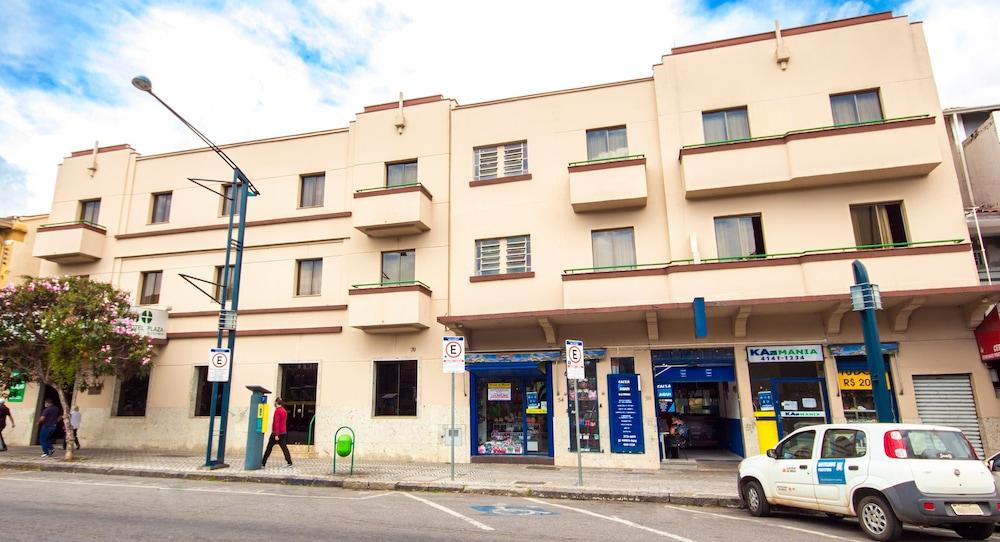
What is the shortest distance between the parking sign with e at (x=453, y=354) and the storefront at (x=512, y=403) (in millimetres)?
4158

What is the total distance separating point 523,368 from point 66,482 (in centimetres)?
1158

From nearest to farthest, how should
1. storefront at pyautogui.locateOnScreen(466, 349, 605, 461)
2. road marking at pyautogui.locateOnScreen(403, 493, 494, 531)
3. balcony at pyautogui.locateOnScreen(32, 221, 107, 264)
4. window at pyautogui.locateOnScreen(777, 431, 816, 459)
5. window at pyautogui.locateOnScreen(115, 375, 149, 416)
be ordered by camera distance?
road marking at pyautogui.locateOnScreen(403, 493, 494, 531) → window at pyautogui.locateOnScreen(777, 431, 816, 459) → storefront at pyautogui.locateOnScreen(466, 349, 605, 461) → window at pyautogui.locateOnScreen(115, 375, 149, 416) → balcony at pyautogui.locateOnScreen(32, 221, 107, 264)

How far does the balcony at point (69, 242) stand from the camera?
21.3m

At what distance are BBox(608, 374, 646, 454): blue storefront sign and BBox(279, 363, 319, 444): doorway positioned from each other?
969cm

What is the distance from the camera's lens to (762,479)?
32.2 ft

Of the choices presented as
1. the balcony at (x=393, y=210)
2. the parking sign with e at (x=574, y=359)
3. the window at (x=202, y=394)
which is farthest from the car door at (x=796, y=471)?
the window at (x=202, y=394)

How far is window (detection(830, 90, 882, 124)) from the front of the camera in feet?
53.0

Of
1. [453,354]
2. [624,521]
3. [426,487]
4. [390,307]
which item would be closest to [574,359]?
[453,354]

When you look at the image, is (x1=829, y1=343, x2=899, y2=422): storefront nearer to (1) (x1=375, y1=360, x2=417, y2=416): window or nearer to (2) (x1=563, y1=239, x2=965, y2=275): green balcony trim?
(2) (x1=563, y1=239, x2=965, y2=275): green balcony trim

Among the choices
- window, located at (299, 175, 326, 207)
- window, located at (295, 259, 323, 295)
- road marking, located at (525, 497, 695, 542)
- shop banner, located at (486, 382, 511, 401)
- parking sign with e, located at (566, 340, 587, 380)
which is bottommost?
road marking, located at (525, 497, 695, 542)

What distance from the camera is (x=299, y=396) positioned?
750 inches

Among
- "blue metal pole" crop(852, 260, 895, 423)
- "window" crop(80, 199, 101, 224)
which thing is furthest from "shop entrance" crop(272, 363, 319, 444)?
"blue metal pole" crop(852, 260, 895, 423)

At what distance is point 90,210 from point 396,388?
1534cm

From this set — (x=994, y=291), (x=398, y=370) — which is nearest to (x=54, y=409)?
(x=398, y=370)
